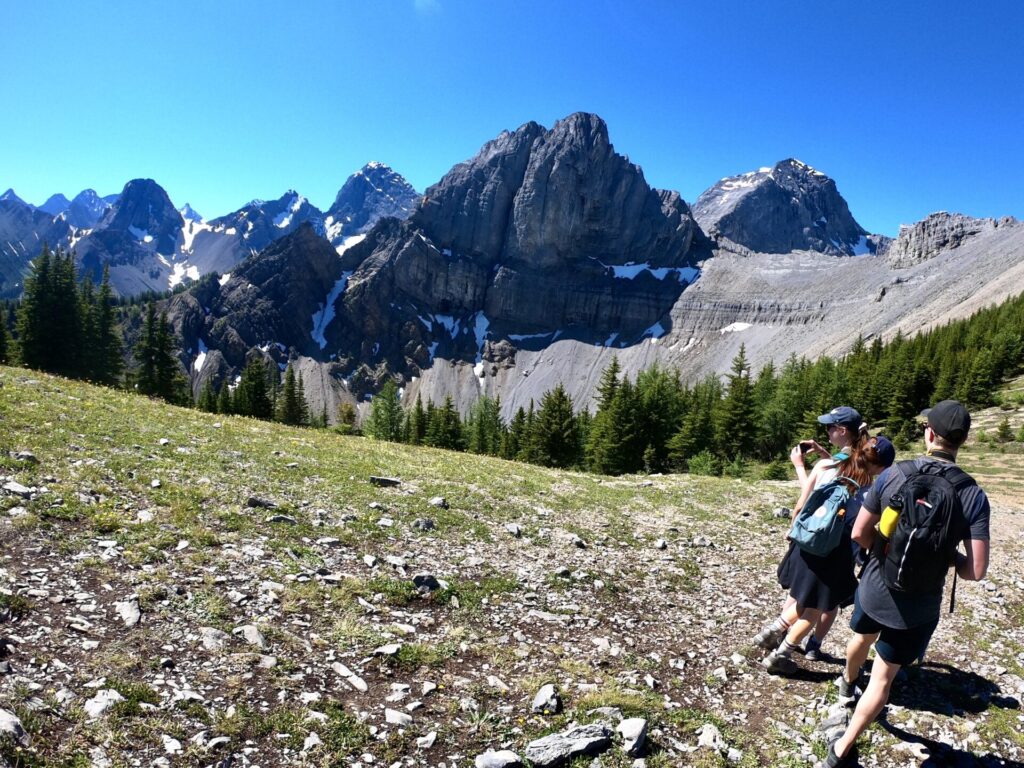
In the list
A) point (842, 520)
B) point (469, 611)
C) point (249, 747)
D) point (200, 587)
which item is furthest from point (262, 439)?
point (842, 520)

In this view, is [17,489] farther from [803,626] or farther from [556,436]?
[556,436]

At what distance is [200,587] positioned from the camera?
7074mm

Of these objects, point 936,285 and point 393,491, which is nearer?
point 393,491

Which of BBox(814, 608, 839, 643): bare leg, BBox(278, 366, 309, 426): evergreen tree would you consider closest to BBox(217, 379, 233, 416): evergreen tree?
BBox(278, 366, 309, 426): evergreen tree

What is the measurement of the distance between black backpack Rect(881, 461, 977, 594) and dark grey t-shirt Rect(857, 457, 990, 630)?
9 cm

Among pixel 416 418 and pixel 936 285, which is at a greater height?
pixel 936 285

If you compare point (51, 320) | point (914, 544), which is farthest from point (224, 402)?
point (914, 544)

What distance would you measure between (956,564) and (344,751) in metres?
6.54

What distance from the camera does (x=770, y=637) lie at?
753cm

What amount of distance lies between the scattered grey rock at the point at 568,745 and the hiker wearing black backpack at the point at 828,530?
3.37m

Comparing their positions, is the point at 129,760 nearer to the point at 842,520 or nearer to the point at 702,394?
the point at 842,520

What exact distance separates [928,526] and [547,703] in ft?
14.9

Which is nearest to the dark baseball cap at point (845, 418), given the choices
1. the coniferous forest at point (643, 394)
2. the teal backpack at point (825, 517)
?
the teal backpack at point (825, 517)

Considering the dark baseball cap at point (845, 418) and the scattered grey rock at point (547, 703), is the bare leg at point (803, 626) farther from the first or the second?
the scattered grey rock at point (547, 703)
